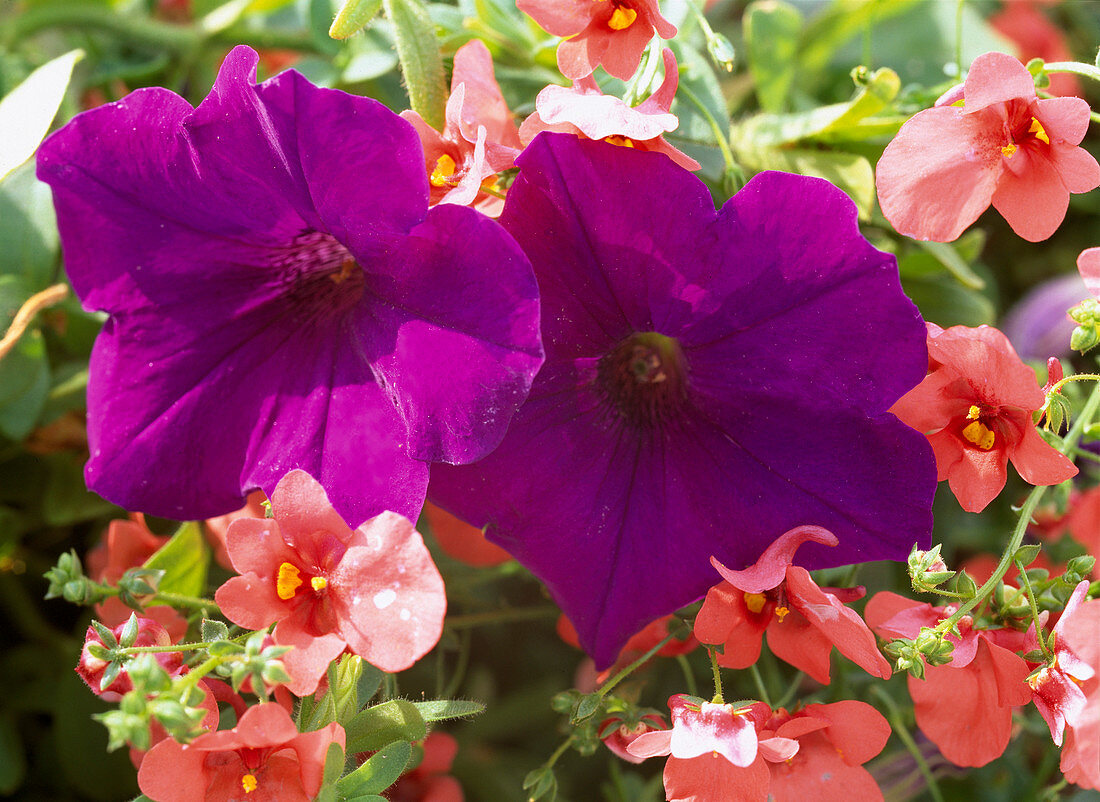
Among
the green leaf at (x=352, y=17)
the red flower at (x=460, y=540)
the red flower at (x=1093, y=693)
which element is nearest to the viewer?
the red flower at (x=1093, y=693)

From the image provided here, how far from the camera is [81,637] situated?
72 cm

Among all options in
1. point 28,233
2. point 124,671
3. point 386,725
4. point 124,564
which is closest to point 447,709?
point 386,725

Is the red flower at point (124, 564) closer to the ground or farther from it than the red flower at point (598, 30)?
closer to the ground

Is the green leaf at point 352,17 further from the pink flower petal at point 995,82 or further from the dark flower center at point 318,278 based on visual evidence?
the pink flower petal at point 995,82

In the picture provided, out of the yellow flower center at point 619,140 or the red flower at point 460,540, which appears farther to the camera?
the red flower at point 460,540

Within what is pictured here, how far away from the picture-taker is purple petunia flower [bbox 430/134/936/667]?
446 mm

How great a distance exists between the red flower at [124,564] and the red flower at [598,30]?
1.27 feet

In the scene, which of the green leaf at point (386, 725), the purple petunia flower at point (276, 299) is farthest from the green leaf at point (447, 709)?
the purple petunia flower at point (276, 299)

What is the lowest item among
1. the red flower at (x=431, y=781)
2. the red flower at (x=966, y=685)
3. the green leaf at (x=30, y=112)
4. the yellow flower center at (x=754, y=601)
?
the red flower at (x=431, y=781)

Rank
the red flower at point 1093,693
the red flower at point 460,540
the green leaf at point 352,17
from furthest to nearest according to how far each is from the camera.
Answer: the red flower at point 460,540, the green leaf at point 352,17, the red flower at point 1093,693

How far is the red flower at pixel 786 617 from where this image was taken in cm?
44

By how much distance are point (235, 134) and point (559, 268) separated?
0.57ft

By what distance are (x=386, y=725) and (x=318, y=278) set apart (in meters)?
0.27

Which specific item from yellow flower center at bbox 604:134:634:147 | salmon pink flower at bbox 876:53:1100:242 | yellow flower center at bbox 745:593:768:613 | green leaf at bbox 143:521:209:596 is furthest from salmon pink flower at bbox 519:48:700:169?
green leaf at bbox 143:521:209:596
